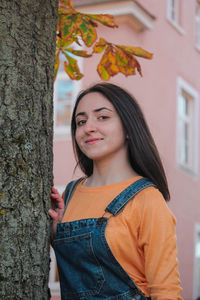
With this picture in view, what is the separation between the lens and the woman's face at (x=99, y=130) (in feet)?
8.22

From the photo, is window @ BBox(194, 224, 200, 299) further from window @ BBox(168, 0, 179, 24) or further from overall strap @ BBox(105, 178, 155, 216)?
overall strap @ BBox(105, 178, 155, 216)

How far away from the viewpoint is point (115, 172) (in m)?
2.56

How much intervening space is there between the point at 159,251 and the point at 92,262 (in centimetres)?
28

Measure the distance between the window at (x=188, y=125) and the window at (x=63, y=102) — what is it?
3069 mm

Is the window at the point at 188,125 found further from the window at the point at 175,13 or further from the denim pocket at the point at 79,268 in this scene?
the denim pocket at the point at 79,268

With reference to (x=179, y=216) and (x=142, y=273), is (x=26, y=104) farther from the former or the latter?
(x=179, y=216)

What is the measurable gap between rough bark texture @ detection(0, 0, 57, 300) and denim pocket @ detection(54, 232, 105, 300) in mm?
189

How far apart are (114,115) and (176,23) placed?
10621 mm

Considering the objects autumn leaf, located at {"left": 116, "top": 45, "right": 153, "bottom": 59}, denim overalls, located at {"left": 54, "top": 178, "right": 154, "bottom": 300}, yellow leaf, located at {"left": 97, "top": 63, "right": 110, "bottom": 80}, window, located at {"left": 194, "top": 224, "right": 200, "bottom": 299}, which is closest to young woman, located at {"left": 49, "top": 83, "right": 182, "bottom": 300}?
denim overalls, located at {"left": 54, "top": 178, "right": 154, "bottom": 300}

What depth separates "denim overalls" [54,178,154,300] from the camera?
7.40 ft

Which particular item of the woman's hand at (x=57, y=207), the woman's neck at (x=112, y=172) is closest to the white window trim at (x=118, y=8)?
the woman's neck at (x=112, y=172)

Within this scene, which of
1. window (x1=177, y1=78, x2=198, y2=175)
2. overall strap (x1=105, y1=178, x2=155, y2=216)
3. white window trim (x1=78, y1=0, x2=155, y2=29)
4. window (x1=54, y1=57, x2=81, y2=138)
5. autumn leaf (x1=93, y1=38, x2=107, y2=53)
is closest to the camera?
overall strap (x1=105, y1=178, x2=155, y2=216)

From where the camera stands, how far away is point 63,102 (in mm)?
10492

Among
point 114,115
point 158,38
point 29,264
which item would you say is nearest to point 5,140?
point 29,264
